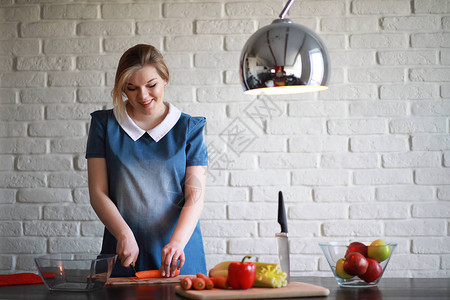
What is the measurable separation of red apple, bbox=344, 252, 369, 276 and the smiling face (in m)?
0.97

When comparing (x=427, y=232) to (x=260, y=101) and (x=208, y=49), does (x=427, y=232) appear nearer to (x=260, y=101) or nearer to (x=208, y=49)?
(x=260, y=101)

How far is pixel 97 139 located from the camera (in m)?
2.12

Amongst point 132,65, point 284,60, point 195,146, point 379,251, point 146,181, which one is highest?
point 132,65

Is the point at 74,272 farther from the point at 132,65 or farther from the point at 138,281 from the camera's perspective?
the point at 132,65

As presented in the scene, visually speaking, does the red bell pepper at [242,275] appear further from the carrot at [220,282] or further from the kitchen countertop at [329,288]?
the kitchen countertop at [329,288]

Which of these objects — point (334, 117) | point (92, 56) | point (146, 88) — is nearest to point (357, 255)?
point (146, 88)

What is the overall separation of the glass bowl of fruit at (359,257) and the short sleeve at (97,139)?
0.98 metres

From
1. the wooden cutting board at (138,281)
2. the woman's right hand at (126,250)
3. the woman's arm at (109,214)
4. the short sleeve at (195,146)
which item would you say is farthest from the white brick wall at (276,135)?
the wooden cutting board at (138,281)

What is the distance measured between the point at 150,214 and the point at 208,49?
997 mm

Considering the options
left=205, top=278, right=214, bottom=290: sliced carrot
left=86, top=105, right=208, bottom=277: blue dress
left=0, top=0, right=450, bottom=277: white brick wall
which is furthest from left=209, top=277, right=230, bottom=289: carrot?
left=0, top=0, right=450, bottom=277: white brick wall

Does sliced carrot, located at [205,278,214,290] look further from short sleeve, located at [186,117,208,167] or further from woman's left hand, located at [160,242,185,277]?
short sleeve, located at [186,117,208,167]

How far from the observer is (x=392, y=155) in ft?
8.87

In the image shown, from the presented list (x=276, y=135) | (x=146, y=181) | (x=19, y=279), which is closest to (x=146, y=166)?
(x=146, y=181)

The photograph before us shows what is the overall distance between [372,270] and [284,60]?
2.07 feet
